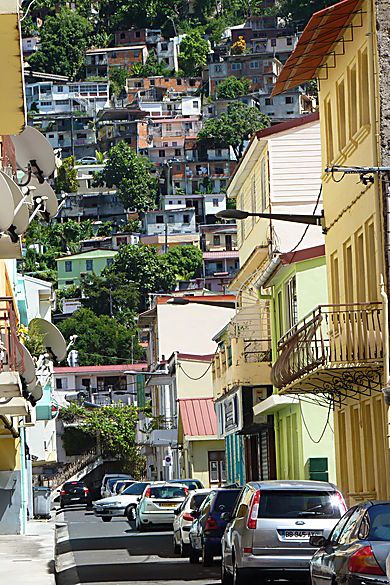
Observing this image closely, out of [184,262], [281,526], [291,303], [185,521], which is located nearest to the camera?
[281,526]

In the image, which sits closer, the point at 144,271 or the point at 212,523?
the point at 212,523

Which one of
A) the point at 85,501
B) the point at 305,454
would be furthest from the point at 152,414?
the point at 305,454

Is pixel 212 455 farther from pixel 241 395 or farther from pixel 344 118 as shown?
pixel 344 118

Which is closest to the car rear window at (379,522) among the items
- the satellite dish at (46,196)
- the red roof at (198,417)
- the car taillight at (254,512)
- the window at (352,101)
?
the car taillight at (254,512)

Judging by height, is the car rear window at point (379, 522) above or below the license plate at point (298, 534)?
above

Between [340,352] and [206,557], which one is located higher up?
[340,352]

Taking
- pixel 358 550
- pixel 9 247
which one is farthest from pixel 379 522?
pixel 9 247

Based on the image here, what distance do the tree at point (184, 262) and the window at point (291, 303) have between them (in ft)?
439

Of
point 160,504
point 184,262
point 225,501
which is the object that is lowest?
point 160,504

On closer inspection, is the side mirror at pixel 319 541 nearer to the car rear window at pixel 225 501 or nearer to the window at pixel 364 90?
the car rear window at pixel 225 501

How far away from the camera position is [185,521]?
31.2m

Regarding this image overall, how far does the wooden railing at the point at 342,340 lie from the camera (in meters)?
24.5

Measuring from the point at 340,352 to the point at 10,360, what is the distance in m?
5.48

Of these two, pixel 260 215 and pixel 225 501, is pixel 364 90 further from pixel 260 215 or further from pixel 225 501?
pixel 225 501
